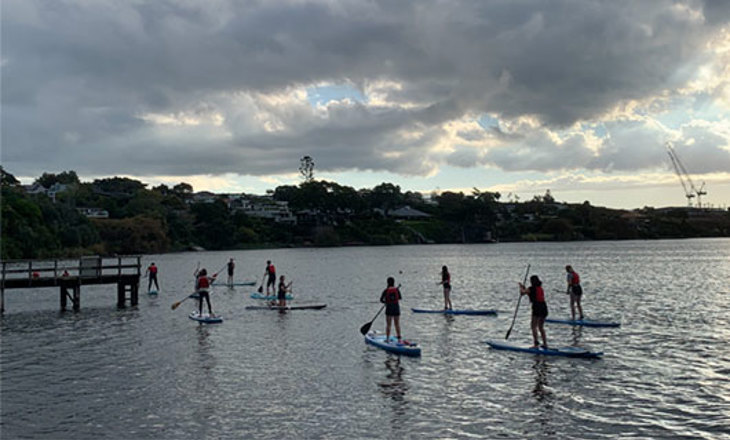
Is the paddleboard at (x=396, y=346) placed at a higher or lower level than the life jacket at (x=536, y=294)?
lower

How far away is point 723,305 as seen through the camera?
125ft

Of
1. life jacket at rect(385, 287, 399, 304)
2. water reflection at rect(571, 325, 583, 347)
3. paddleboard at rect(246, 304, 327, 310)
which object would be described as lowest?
water reflection at rect(571, 325, 583, 347)

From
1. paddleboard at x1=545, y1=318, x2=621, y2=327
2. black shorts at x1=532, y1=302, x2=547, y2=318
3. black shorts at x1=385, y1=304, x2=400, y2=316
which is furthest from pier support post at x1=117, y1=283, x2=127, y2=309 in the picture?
black shorts at x1=532, y1=302, x2=547, y2=318

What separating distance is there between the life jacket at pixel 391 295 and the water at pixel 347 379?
2135 millimetres

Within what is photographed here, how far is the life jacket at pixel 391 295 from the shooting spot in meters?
22.3

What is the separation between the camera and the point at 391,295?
73.6ft

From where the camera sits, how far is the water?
47.9ft

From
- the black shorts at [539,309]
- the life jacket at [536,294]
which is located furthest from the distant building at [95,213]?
the life jacket at [536,294]

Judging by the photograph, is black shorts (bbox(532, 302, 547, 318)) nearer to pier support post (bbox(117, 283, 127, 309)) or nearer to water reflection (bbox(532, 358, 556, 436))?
water reflection (bbox(532, 358, 556, 436))

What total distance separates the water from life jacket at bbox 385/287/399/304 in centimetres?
213

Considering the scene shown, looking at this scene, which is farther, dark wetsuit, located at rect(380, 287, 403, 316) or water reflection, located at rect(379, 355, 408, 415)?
dark wetsuit, located at rect(380, 287, 403, 316)

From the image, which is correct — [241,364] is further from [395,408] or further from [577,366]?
[577,366]

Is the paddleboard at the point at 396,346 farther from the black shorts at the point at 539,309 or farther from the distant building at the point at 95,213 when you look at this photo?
the distant building at the point at 95,213

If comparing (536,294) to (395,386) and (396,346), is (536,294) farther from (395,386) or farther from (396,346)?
(395,386)
